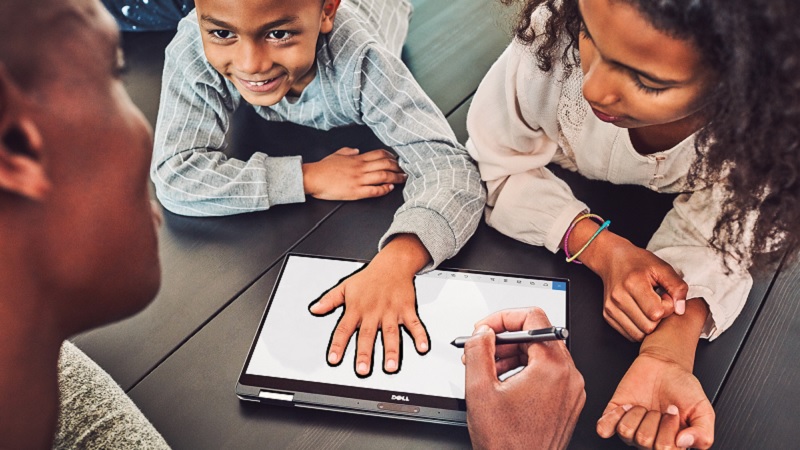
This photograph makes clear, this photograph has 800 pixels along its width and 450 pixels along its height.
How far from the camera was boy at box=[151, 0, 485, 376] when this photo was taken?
80 centimetres

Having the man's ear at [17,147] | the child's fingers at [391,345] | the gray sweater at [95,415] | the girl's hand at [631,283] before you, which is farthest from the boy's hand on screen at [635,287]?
the man's ear at [17,147]

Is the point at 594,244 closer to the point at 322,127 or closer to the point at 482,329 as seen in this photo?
the point at 482,329

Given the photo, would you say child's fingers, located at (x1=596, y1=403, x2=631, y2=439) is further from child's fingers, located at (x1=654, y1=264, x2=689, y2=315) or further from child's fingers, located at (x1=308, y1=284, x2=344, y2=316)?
child's fingers, located at (x1=308, y1=284, x2=344, y2=316)

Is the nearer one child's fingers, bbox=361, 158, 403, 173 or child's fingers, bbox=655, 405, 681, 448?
child's fingers, bbox=655, 405, 681, 448

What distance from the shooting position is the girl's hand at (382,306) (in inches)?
28.4

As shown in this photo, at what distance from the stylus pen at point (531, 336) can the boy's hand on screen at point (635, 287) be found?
131mm

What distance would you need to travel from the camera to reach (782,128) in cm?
61

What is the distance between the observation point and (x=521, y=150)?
0.89m

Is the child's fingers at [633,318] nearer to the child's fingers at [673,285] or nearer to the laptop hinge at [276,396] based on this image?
the child's fingers at [673,285]

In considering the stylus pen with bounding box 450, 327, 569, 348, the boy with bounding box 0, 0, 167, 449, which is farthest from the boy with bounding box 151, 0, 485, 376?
the boy with bounding box 0, 0, 167, 449

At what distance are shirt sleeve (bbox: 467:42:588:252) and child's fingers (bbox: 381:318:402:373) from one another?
0.69 ft

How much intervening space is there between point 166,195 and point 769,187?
704 mm

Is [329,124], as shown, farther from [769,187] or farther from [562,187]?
[769,187]

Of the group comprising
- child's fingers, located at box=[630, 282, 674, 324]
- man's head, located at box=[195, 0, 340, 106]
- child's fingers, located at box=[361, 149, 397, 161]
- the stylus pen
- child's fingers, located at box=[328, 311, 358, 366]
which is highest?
man's head, located at box=[195, 0, 340, 106]
